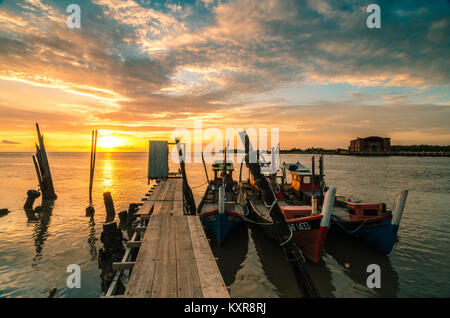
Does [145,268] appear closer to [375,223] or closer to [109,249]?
[109,249]

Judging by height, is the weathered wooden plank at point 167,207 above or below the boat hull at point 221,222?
above

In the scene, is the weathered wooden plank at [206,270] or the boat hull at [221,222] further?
the boat hull at [221,222]

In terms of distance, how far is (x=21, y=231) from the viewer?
16.2 metres

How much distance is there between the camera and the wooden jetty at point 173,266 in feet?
16.5

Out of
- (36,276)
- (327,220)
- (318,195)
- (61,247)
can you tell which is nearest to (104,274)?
(36,276)

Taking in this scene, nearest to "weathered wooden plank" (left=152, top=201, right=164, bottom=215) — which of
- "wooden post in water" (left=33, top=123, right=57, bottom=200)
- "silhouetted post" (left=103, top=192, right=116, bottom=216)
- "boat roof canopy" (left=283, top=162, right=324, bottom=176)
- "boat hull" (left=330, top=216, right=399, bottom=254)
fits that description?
"silhouetted post" (left=103, top=192, right=116, bottom=216)

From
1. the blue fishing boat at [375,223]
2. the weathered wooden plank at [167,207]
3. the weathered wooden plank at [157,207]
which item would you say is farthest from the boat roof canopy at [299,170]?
the weathered wooden plank at [157,207]

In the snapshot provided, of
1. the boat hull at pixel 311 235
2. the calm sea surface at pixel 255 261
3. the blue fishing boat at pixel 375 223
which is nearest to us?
the calm sea surface at pixel 255 261

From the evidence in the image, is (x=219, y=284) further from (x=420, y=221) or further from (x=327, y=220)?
(x=420, y=221)

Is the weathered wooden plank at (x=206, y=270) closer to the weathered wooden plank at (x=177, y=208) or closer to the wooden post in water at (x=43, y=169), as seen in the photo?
the weathered wooden plank at (x=177, y=208)

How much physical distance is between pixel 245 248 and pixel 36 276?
436 inches

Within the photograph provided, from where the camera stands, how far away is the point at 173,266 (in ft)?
19.9

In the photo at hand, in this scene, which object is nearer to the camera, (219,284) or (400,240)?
(219,284)

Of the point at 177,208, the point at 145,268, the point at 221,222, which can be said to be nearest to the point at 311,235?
the point at 221,222
